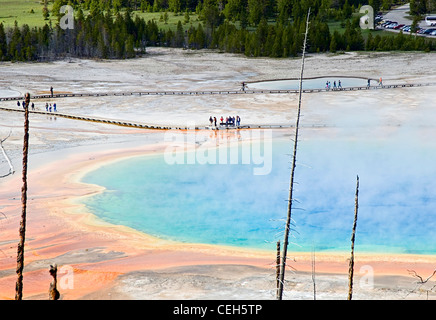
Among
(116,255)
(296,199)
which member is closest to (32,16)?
(296,199)

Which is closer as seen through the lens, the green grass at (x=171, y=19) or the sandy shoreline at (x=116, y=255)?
the sandy shoreline at (x=116, y=255)

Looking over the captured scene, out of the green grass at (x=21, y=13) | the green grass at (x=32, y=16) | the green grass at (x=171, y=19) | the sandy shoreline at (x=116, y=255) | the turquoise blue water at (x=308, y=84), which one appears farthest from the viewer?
the green grass at (x=21, y=13)

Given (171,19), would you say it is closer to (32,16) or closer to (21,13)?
(32,16)

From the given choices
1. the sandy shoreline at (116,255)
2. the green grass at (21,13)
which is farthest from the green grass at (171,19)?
the sandy shoreline at (116,255)

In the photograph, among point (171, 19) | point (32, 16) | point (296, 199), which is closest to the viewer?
point (296, 199)

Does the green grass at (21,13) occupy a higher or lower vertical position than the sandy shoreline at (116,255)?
higher

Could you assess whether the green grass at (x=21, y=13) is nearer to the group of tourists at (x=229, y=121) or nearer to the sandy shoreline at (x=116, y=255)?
the group of tourists at (x=229, y=121)

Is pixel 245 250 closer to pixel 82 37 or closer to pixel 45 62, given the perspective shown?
pixel 45 62

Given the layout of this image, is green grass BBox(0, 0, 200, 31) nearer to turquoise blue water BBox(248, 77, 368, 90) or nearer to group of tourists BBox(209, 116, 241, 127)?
turquoise blue water BBox(248, 77, 368, 90)
